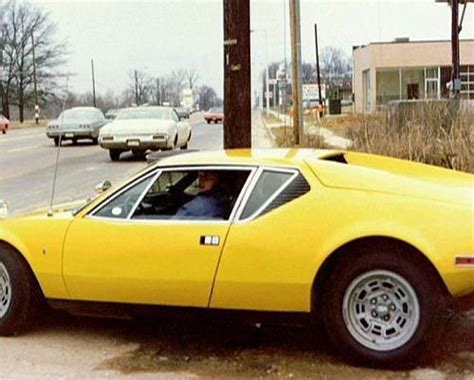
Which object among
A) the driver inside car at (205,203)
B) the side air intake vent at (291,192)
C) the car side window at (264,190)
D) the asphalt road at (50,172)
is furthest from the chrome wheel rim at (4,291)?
the asphalt road at (50,172)

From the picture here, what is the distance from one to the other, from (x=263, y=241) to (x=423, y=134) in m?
8.34

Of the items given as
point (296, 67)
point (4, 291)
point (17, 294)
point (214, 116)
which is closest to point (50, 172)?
point (296, 67)

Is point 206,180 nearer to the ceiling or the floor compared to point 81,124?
nearer to the floor

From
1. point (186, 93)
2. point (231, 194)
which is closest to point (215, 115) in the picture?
point (186, 93)

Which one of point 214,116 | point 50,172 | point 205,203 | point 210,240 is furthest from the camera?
point 214,116

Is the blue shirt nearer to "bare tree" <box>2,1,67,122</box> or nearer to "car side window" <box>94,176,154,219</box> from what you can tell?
"car side window" <box>94,176,154,219</box>

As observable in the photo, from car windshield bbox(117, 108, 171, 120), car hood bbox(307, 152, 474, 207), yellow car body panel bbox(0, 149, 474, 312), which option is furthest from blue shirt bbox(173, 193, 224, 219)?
car windshield bbox(117, 108, 171, 120)

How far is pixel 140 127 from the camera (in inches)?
776

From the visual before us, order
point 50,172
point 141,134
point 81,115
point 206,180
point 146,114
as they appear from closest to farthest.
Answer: point 206,180 → point 50,172 → point 141,134 → point 146,114 → point 81,115

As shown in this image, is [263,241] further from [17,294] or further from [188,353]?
[17,294]

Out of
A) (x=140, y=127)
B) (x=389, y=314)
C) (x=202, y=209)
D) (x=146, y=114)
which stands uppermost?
(x=146, y=114)

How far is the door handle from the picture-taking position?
4.65 meters

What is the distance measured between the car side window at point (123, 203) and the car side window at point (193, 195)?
0.18ft

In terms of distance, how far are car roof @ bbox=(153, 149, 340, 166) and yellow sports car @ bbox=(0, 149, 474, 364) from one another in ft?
0.05
